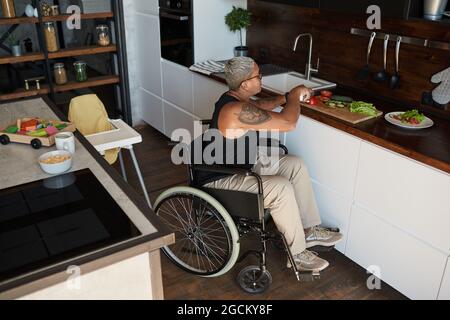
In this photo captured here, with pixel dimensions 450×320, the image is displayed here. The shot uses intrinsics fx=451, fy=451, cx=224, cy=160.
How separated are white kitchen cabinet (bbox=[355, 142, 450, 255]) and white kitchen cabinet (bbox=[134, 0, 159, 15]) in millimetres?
2216

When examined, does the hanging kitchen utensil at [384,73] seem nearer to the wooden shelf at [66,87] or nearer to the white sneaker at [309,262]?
the white sneaker at [309,262]

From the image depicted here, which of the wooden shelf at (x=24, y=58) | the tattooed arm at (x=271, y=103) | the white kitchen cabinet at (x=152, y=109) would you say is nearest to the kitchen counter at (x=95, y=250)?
the tattooed arm at (x=271, y=103)

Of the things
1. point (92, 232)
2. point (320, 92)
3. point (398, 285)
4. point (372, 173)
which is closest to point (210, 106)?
point (320, 92)

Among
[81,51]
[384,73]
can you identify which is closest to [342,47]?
[384,73]

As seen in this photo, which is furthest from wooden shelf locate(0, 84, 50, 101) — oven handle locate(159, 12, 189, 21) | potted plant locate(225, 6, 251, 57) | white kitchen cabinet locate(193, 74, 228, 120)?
potted plant locate(225, 6, 251, 57)

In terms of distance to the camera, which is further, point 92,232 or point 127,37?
point 127,37

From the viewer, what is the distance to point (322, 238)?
7.61 feet

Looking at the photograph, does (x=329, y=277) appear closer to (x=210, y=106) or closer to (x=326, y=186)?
(x=326, y=186)

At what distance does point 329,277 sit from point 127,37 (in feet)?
8.95

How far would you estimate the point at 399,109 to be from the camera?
2449 millimetres

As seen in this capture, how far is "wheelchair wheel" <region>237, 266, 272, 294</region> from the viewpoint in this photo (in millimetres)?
2209

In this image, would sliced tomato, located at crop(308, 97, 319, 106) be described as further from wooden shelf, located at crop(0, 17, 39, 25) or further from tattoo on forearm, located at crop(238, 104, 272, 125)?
wooden shelf, located at crop(0, 17, 39, 25)

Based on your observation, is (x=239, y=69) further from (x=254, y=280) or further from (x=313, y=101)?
(x=254, y=280)
